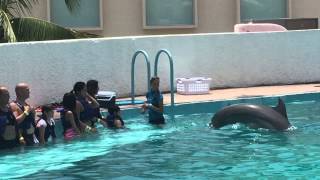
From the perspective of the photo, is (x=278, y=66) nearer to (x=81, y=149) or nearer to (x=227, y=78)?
(x=227, y=78)

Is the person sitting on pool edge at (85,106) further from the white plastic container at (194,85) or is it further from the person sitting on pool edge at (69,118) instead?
Result: the white plastic container at (194,85)

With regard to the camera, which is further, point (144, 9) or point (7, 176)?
point (144, 9)

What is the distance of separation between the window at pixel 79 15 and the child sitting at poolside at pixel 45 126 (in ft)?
30.5

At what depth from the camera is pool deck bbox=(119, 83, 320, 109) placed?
50.5 feet

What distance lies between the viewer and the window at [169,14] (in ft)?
69.9

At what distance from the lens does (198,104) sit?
14.7 m

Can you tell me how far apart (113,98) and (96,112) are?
1054 millimetres

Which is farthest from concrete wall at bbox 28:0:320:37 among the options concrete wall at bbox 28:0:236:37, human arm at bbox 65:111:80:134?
human arm at bbox 65:111:80:134

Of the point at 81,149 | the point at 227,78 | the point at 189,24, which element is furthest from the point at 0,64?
the point at 189,24

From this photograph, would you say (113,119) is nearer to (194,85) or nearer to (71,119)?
(71,119)

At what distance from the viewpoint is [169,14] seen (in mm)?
21562

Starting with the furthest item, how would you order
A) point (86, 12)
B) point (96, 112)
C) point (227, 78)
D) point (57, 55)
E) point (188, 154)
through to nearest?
point (86, 12) → point (227, 78) → point (57, 55) → point (96, 112) → point (188, 154)

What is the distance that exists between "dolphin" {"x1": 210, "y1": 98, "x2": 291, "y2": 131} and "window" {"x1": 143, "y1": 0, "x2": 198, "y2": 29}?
899cm

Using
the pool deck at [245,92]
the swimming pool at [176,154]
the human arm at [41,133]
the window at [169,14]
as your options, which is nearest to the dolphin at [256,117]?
the swimming pool at [176,154]
